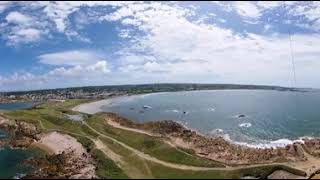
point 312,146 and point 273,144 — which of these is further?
point 273,144

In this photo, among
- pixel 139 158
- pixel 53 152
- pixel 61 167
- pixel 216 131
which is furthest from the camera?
pixel 216 131

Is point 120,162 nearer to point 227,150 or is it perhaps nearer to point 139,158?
point 139,158

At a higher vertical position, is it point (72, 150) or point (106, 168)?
point (106, 168)

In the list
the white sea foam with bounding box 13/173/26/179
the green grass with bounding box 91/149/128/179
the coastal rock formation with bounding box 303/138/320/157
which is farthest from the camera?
the coastal rock formation with bounding box 303/138/320/157

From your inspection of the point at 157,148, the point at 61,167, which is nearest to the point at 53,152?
the point at 61,167

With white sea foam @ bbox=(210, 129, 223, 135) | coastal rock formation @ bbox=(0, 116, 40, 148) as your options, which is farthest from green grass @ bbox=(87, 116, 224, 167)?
white sea foam @ bbox=(210, 129, 223, 135)

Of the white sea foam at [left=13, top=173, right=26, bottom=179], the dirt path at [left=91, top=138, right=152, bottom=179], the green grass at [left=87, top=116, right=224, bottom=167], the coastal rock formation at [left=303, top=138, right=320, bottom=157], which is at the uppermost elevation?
the green grass at [left=87, top=116, right=224, bottom=167]

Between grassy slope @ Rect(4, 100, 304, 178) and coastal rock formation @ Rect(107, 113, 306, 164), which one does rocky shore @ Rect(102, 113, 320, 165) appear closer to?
coastal rock formation @ Rect(107, 113, 306, 164)

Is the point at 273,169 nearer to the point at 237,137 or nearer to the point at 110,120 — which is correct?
the point at 237,137

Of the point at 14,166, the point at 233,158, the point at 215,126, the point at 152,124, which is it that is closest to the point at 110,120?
the point at 152,124
